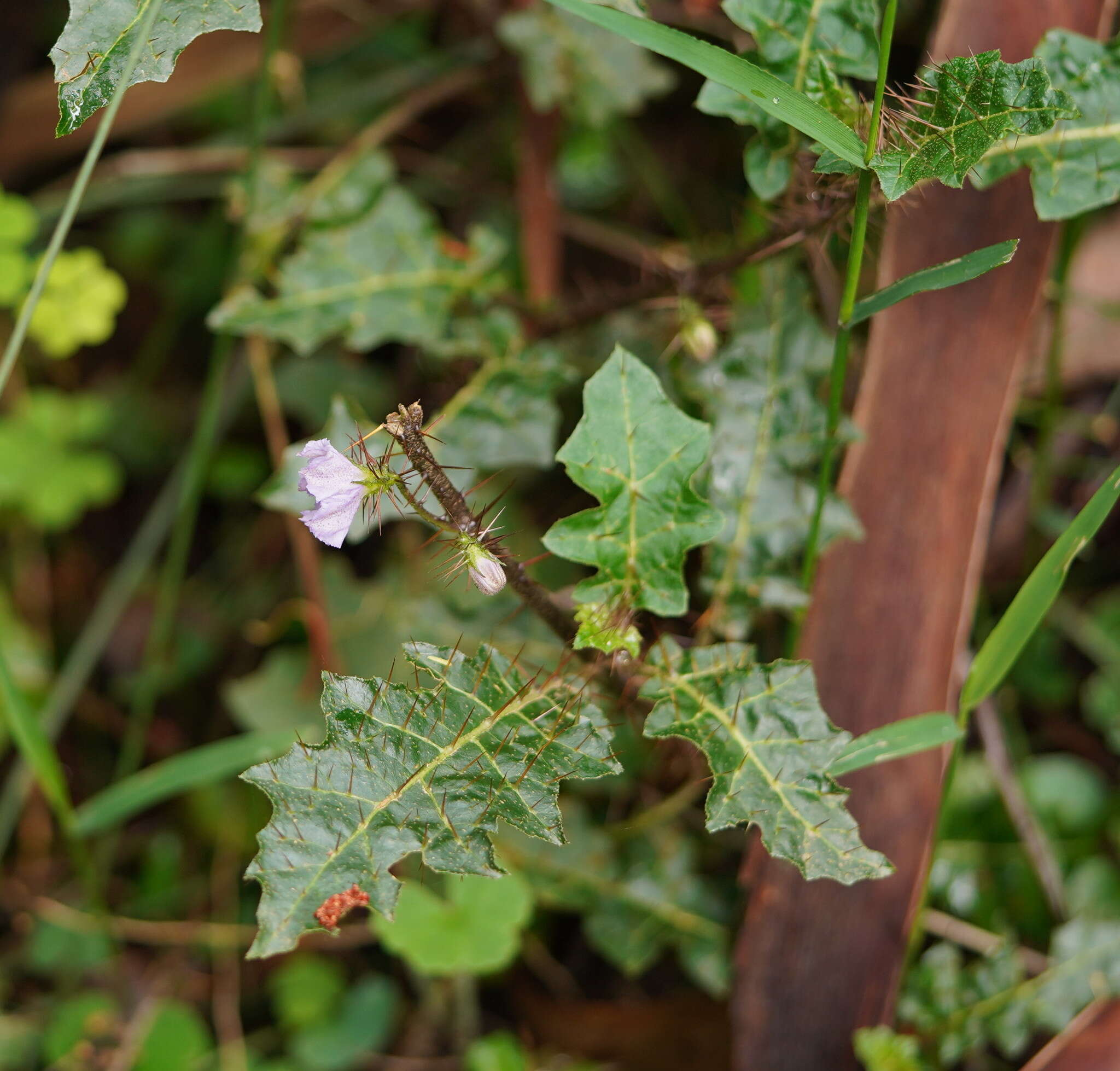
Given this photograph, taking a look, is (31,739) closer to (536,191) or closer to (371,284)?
(371,284)

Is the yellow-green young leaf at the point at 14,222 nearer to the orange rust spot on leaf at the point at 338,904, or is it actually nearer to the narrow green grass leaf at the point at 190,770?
the narrow green grass leaf at the point at 190,770

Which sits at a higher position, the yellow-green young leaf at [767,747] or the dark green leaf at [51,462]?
the yellow-green young leaf at [767,747]

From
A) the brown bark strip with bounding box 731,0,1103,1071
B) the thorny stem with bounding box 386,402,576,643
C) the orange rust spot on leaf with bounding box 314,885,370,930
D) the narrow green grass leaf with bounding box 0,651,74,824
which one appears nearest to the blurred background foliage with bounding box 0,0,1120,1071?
the brown bark strip with bounding box 731,0,1103,1071

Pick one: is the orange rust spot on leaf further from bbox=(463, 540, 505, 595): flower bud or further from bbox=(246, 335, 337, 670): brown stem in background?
bbox=(246, 335, 337, 670): brown stem in background

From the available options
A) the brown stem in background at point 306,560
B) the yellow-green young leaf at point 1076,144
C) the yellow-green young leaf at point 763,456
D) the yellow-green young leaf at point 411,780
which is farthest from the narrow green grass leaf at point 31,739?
the yellow-green young leaf at point 1076,144

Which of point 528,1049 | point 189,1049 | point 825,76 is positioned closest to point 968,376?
point 825,76

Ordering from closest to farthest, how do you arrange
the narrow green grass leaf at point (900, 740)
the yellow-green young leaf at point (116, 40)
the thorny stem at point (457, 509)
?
A: 1. the thorny stem at point (457, 509)
2. the yellow-green young leaf at point (116, 40)
3. the narrow green grass leaf at point (900, 740)

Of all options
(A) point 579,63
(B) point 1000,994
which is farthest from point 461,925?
(A) point 579,63
